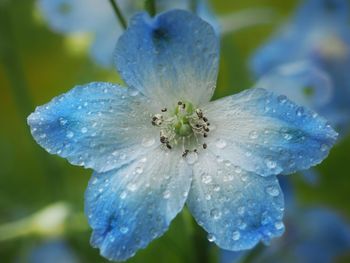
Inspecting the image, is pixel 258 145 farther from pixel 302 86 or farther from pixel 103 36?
pixel 103 36

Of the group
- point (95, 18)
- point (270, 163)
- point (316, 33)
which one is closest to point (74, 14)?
point (95, 18)

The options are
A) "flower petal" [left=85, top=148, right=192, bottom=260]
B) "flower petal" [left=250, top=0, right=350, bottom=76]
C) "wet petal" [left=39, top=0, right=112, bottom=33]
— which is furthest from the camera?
"flower petal" [left=250, top=0, right=350, bottom=76]

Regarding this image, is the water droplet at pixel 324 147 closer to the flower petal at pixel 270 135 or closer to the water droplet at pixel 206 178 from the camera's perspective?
the flower petal at pixel 270 135

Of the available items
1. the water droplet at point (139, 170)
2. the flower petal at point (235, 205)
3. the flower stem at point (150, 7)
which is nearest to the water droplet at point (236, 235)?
the flower petal at point (235, 205)

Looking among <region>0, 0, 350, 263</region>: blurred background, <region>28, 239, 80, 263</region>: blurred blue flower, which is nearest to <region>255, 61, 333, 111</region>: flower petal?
<region>0, 0, 350, 263</region>: blurred background

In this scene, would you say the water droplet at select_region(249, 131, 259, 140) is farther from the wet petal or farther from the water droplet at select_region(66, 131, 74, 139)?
the wet petal

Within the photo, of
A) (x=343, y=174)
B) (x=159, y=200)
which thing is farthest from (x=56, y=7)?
(x=343, y=174)
